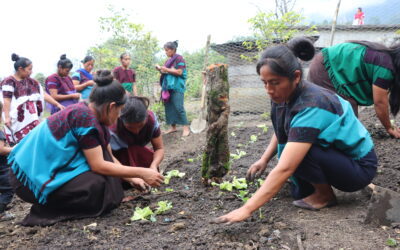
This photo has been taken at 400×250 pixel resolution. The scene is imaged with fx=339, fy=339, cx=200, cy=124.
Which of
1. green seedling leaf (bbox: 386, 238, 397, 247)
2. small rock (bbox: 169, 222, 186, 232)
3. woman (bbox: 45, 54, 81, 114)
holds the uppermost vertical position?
woman (bbox: 45, 54, 81, 114)

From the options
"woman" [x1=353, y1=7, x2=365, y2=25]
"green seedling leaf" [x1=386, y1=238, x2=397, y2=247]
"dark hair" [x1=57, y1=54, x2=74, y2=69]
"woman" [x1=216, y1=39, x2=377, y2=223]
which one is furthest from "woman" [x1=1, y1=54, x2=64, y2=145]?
"woman" [x1=353, y1=7, x2=365, y2=25]

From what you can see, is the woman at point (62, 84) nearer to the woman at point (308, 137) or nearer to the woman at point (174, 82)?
the woman at point (174, 82)

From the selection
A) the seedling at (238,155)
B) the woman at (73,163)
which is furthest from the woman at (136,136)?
the seedling at (238,155)

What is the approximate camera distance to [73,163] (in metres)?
2.78

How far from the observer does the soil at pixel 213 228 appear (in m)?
2.18

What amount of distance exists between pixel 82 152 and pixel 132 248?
949 mm

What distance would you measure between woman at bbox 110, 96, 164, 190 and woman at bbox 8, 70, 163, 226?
38cm

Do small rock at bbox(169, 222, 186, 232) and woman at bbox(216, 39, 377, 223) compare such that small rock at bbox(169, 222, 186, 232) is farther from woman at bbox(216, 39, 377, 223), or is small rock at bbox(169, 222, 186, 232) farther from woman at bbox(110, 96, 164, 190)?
woman at bbox(110, 96, 164, 190)

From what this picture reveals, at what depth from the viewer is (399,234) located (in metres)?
2.15

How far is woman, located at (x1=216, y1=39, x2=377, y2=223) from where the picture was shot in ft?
6.88

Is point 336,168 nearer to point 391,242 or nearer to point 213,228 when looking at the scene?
point 391,242

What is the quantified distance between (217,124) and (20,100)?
11.8 ft

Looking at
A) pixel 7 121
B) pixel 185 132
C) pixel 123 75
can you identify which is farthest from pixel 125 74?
pixel 7 121

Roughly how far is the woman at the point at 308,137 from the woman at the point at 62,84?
4498mm
